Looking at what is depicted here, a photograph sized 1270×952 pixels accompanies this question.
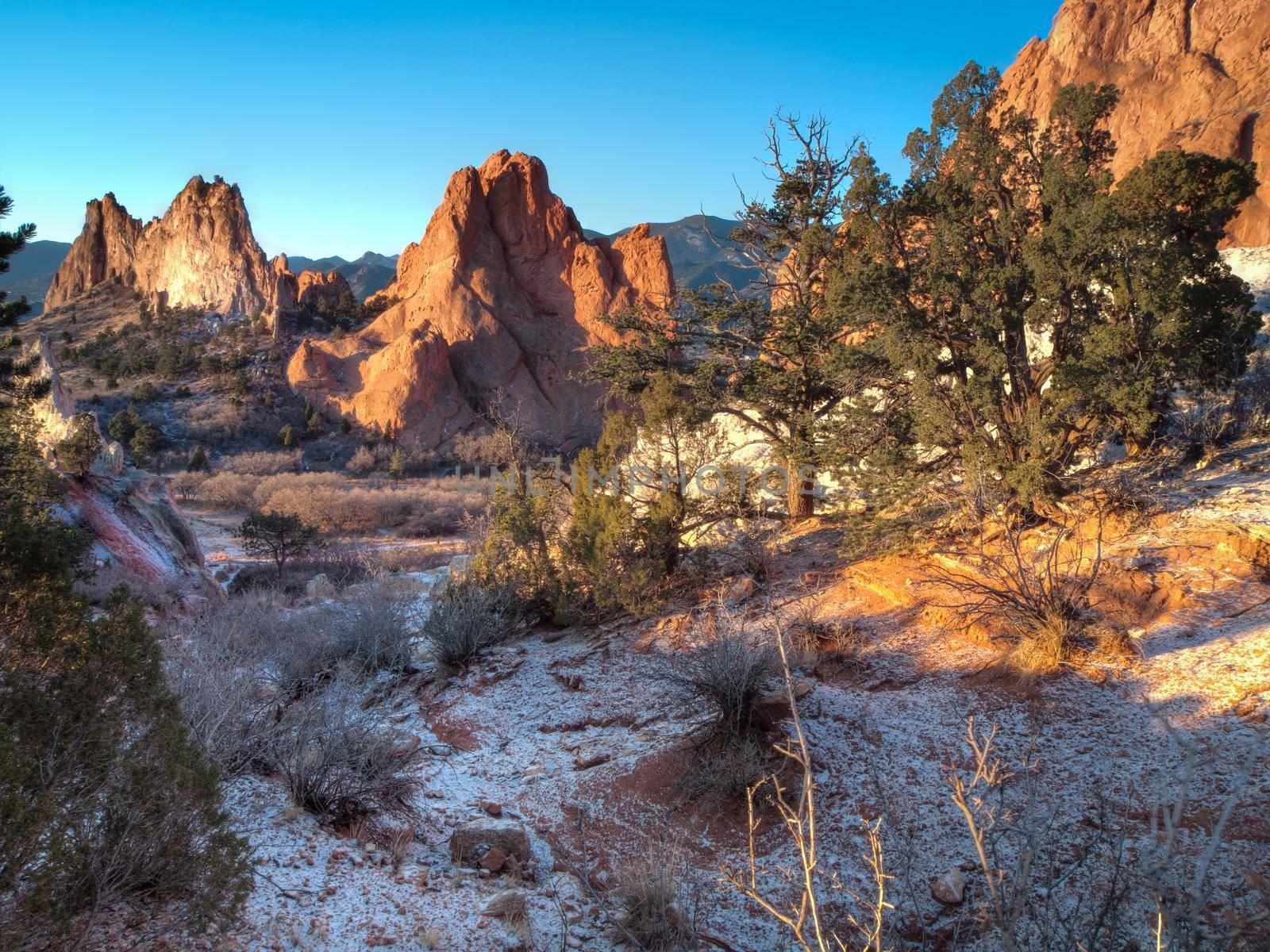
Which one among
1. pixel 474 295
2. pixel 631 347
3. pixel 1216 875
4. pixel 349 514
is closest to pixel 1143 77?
pixel 474 295

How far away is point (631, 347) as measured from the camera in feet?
34.2

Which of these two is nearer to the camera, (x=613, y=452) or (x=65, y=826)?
(x=65, y=826)

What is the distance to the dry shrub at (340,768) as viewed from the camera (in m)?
4.29

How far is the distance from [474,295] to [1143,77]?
36156mm

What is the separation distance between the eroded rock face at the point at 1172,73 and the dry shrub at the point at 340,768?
3147 cm

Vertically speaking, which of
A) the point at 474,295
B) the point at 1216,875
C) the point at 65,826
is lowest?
the point at 1216,875

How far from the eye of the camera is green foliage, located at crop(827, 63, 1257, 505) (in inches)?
290

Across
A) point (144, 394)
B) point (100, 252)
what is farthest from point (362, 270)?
point (144, 394)

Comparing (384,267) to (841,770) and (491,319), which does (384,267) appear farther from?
(841,770)

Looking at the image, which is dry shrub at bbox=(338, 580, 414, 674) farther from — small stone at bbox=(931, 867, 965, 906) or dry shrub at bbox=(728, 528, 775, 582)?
small stone at bbox=(931, 867, 965, 906)

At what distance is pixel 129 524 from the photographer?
12.1m

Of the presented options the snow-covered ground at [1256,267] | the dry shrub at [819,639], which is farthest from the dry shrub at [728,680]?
the snow-covered ground at [1256,267]

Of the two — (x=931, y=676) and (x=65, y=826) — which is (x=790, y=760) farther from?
(x=65, y=826)

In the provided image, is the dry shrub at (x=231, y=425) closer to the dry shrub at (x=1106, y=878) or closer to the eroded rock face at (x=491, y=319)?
the eroded rock face at (x=491, y=319)
